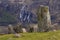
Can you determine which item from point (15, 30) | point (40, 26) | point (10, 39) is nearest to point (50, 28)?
point (40, 26)

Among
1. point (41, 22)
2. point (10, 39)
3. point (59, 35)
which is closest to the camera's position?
point (10, 39)

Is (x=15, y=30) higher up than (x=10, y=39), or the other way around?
(x=10, y=39)

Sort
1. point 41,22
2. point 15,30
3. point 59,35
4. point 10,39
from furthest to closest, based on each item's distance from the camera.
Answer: point 15,30
point 41,22
point 59,35
point 10,39

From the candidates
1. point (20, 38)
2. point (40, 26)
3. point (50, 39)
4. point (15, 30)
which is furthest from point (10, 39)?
point (15, 30)

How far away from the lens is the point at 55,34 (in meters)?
26.2

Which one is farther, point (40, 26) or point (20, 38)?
point (40, 26)

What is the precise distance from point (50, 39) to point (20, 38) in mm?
3163

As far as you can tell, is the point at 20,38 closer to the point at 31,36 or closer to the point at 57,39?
the point at 31,36

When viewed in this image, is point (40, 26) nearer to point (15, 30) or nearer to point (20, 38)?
point (15, 30)

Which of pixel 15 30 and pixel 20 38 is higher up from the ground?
pixel 20 38

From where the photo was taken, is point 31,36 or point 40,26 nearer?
point 31,36

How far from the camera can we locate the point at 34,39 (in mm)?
24672

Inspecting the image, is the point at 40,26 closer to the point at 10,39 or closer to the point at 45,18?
the point at 45,18

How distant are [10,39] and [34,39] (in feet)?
7.95
